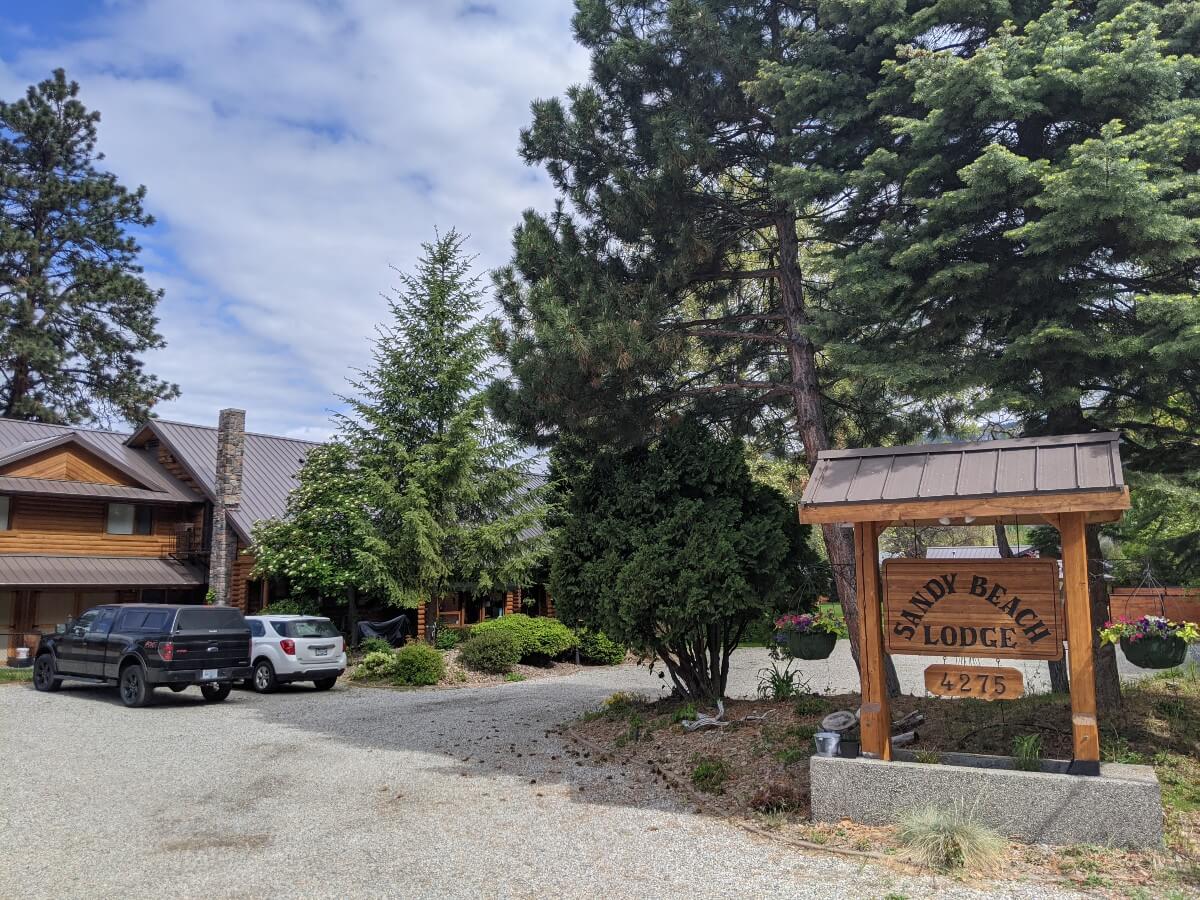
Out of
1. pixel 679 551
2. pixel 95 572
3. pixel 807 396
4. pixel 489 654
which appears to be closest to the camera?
pixel 679 551

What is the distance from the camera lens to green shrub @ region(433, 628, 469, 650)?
21750mm

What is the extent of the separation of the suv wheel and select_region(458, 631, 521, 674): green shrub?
452 cm

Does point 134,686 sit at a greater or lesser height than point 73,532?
lesser

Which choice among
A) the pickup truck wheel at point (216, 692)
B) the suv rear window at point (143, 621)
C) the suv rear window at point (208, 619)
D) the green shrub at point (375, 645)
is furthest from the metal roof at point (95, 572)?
the suv rear window at point (208, 619)

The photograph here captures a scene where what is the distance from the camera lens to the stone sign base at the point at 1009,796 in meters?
6.09

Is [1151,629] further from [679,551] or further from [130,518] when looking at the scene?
[130,518]

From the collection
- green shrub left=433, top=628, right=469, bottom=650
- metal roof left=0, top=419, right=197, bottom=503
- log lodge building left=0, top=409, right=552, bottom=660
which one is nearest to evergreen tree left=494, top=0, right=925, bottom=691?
green shrub left=433, top=628, right=469, bottom=650

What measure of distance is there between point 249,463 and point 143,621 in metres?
13.7

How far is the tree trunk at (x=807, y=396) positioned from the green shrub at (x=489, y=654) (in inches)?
426

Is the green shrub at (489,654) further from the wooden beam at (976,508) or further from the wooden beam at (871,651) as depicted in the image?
the wooden beam at (976,508)

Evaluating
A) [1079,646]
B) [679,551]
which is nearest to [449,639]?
[679,551]

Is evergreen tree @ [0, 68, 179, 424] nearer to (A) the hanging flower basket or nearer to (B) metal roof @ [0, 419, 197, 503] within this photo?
(B) metal roof @ [0, 419, 197, 503]

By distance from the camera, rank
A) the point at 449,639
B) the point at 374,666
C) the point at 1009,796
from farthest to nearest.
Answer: the point at 449,639 < the point at 374,666 < the point at 1009,796

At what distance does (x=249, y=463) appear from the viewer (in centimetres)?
2809
